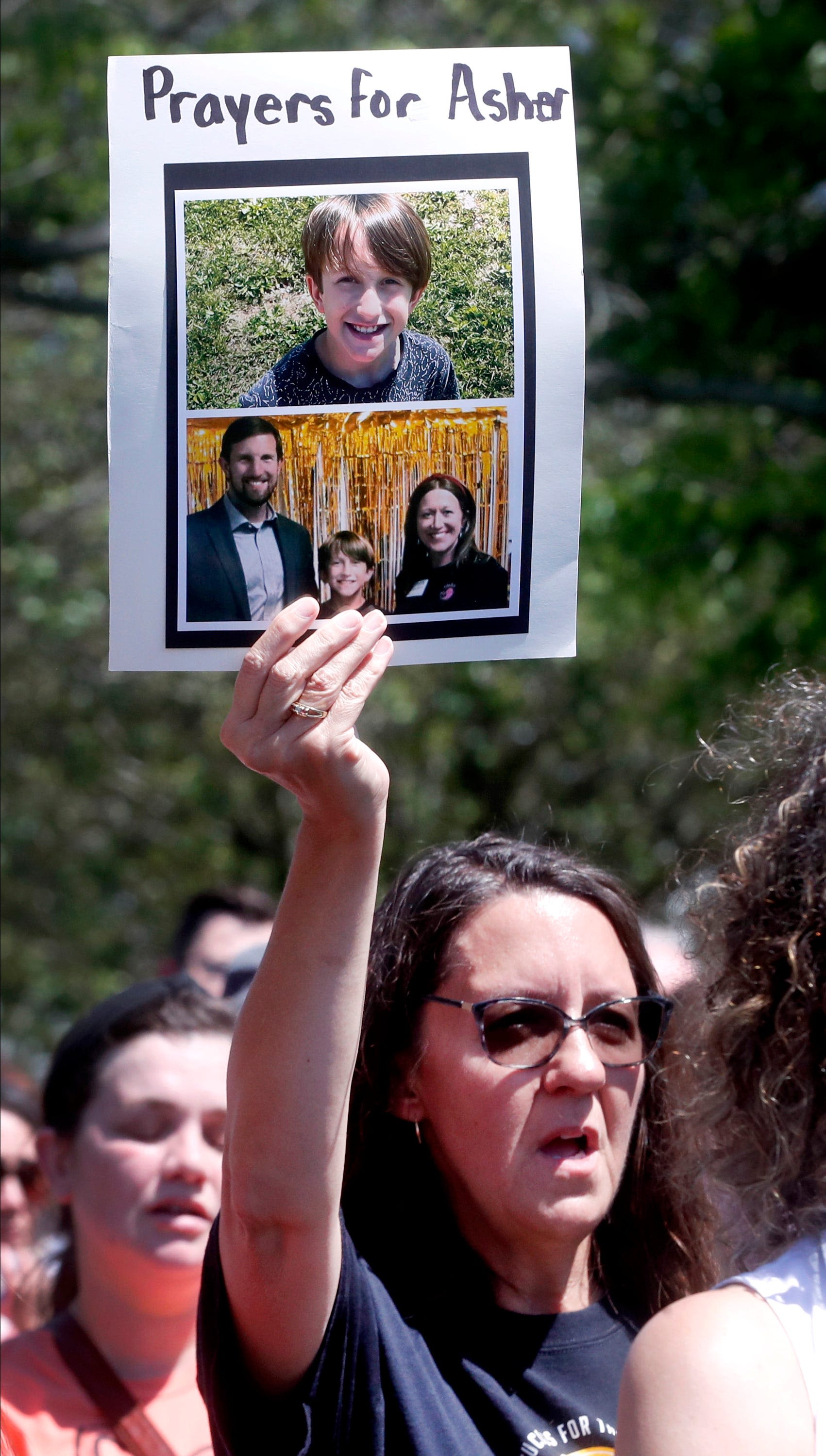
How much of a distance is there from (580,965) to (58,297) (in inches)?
185

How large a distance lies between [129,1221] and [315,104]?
1715 millimetres

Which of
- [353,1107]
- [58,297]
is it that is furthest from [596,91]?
[353,1107]

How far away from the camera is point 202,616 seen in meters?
1.52

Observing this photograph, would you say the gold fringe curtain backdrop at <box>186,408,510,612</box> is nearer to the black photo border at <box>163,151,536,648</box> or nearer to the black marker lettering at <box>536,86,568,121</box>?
the black photo border at <box>163,151,536,648</box>

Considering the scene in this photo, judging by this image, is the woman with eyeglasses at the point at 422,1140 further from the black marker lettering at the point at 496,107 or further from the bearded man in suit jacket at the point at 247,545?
the black marker lettering at the point at 496,107

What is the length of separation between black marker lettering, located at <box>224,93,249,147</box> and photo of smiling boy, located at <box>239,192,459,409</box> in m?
0.10

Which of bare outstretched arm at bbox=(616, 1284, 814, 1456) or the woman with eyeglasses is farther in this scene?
the woman with eyeglasses

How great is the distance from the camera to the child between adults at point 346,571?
60.3 inches

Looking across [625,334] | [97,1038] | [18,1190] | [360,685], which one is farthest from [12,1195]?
[625,334]

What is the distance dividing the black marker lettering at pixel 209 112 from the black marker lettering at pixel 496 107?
0.27m

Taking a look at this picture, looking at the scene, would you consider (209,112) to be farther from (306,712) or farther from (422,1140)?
(422,1140)

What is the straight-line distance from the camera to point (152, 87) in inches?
60.7

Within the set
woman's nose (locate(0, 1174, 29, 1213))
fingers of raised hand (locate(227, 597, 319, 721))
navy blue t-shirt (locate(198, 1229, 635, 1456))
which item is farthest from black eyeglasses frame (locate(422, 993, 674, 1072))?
woman's nose (locate(0, 1174, 29, 1213))

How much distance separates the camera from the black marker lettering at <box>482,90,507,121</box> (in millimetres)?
1575
